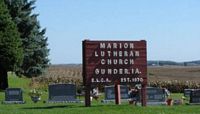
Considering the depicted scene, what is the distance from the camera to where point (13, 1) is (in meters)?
55.5

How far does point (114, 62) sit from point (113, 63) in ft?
0.22

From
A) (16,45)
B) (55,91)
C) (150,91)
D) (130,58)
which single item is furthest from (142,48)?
(16,45)

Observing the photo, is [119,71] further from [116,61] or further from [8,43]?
[8,43]

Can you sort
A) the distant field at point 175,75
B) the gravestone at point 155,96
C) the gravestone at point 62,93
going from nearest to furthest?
the gravestone at point 155,96 < the gravestone at point 62,93 < the distant field at point 175,75

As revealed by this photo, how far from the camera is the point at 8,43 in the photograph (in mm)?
50938

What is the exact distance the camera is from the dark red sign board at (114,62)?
2761 centimetres

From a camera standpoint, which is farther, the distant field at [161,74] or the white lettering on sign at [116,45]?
the distant field at [161,74]

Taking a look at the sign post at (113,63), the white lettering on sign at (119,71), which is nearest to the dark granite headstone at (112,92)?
the sign post at (113,63)

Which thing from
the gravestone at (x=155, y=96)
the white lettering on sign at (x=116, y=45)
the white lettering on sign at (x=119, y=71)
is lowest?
the gravestone at (x=155, y=96)

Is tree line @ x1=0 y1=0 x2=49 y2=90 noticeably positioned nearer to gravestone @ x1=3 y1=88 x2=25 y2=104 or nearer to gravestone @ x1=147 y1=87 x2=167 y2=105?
gravestone @ x1=3 y1=88 x2=25 y2=104

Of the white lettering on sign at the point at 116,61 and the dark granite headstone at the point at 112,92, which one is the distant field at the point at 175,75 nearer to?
the dark granite headstone at the point at 112,92

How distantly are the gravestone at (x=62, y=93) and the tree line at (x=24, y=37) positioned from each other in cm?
1535

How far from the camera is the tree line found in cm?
5147

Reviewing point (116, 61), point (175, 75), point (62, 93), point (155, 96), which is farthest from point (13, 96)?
point (175, 75)
